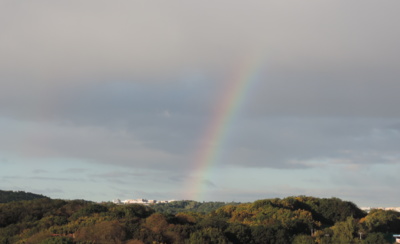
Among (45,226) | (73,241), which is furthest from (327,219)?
(73,241)

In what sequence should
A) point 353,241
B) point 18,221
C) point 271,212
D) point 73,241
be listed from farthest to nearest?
point 271,212 < point 18,221 < point 353,241 < point 73,241

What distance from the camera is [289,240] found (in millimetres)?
95000

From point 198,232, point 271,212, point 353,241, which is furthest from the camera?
point 271,212

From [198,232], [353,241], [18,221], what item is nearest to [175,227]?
[198,232]

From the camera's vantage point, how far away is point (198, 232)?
8569 cm

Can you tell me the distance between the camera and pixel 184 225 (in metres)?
95.1

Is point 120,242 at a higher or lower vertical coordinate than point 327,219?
lower

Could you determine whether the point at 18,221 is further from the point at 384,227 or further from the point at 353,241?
the point at 384,227

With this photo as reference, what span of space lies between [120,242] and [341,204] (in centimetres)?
9236

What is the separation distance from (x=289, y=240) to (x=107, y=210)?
44.5 metres

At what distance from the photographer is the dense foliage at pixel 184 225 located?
80.9 meters

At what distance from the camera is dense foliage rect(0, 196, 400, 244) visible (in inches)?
3184

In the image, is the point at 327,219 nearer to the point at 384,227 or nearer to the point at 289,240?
the point at 384,227

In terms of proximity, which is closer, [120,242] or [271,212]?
[120,242]
